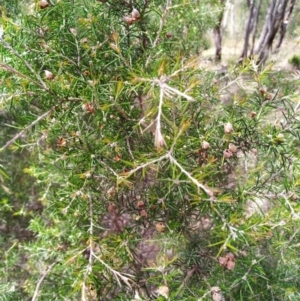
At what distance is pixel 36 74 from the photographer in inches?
41.3

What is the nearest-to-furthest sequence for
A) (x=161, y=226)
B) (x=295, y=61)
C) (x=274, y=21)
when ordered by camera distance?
(x=161, y=226), (x=274, y=21), (x=295, y=61)

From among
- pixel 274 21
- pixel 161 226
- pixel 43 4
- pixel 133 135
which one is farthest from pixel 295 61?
pixel 43 4

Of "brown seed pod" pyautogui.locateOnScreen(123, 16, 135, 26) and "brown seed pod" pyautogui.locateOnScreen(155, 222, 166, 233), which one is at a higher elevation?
"brown seed pod" pyautogui.locateOnScreen(123, 16, 135, 26)

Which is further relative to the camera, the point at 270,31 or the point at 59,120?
the point at 270,31

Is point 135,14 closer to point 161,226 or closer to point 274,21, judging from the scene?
point 161,226

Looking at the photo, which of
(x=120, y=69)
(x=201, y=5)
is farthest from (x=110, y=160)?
(x=201, y=5)

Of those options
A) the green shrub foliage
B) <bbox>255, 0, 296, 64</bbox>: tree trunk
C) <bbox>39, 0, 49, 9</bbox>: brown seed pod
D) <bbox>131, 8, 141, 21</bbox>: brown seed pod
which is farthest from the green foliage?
<bbox>39, 0, 49, 9</bbox>: brown seed pod

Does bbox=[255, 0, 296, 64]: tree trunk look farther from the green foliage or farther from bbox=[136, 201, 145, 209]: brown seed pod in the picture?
bbox=[136, 201, 145, 209]: brown seed pod

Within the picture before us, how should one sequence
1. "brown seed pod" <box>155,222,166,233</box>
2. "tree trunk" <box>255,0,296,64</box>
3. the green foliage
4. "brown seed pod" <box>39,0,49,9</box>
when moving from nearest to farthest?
"brown seed pod" <box>39,0,49,9</box>
"brown seed pod" <box>155,222,166,233</box>
"tree trunk" <box>255,0,296,64</box>
the green foliage

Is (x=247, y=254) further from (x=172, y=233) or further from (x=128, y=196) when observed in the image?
(x=128, y=196)

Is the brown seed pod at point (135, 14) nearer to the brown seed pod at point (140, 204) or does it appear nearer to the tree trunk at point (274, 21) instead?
the brown seed pod at point (140, 204)

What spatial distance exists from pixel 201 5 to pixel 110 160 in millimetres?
2186

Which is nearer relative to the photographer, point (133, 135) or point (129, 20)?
point (129, 20)

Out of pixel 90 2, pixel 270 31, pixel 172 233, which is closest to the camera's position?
pixel 90 2
